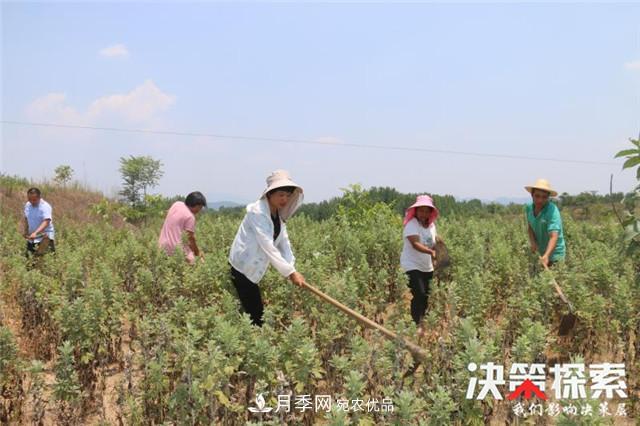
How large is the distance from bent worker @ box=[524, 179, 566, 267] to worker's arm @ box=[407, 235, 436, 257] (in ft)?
3.47

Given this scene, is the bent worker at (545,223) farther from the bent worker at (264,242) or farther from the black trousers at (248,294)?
the black trousers at (248,294)

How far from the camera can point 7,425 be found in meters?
3.65

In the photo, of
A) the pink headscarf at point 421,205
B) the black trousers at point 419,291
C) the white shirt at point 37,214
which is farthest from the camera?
the white shirt at point 37,214

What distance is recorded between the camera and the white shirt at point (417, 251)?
4.71m

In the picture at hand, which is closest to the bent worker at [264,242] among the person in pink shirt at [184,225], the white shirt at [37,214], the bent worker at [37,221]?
the person in pink shirt at [184,225]

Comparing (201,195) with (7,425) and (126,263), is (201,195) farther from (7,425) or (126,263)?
(7,425)

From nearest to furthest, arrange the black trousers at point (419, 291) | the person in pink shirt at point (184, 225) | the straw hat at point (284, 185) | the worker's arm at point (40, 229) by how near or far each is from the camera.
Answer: the straw hat at point (284, 185), the black trousers at point (419, 291), the person in pink shirt at point (184, 225), the worker's arm at point (40, 229)

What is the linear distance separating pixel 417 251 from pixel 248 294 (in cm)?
161

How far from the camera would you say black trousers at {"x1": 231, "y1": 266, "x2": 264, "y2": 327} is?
4.32 meters

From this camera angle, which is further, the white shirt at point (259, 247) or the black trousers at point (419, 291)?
the black trousers at point (419, 291)

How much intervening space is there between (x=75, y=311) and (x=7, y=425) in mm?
886

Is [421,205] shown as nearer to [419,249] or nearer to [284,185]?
[419,249]

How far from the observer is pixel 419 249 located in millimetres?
4652

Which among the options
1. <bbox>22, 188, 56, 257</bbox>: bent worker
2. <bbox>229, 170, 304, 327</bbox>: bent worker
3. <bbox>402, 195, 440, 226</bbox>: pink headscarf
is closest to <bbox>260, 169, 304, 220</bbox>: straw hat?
<bbox>229, 170, 304, 327</bbox>: bent worker
